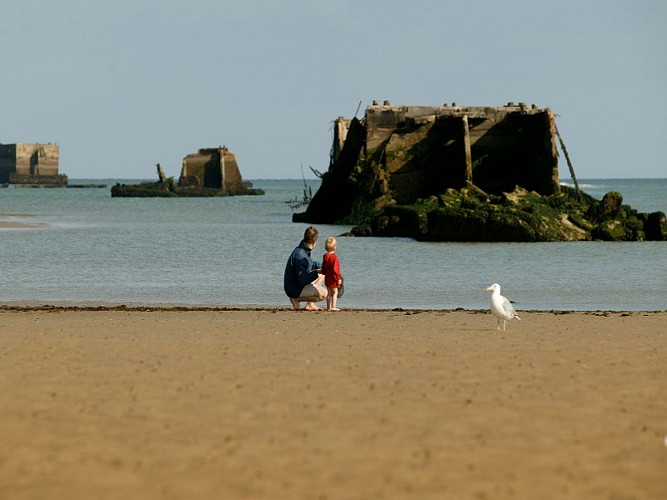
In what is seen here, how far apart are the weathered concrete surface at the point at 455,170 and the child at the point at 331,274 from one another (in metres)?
21.0

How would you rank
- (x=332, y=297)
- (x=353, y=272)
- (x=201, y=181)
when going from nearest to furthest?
(x=332, y=297) < (x=353, y=272) < (x=201, y=181)

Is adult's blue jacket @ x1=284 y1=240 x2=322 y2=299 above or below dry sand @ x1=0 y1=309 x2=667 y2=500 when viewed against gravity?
above

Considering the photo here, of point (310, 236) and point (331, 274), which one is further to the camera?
point (331, 274)

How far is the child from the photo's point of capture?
625 inches

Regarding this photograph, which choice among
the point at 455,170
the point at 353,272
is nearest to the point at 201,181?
the point at 455,170

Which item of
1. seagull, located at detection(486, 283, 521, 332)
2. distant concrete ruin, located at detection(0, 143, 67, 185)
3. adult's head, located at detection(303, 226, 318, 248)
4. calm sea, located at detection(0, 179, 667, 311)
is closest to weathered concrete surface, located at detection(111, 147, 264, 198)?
distant concrete ruin, located at detection(0, 143, 67, 185)

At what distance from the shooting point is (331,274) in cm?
1609

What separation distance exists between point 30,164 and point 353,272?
146 metres

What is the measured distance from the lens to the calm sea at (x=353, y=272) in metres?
20.0

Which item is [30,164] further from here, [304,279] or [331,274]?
[331,274]

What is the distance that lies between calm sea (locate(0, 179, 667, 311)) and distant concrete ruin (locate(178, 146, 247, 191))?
74155mm

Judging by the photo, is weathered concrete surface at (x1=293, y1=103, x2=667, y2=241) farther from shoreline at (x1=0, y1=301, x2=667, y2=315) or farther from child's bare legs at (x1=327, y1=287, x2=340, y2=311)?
child's bare legs at (x1=327, y1=287, x2=340, y2=311)

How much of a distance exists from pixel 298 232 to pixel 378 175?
13.2 feet

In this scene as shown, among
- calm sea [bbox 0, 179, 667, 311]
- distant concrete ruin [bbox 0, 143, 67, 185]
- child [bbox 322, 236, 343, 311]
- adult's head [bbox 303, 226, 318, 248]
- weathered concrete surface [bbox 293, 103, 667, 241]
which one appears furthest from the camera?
distant concrete ruin [bbox 0, 143, 67, 185]
